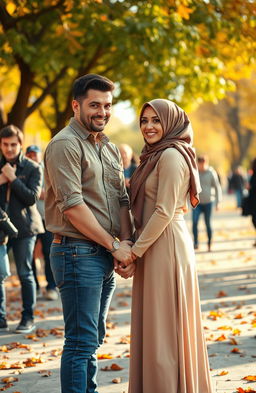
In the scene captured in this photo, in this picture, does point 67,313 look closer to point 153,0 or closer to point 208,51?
point 153,0

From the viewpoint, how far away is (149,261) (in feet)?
14.7

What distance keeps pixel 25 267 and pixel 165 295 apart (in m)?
3.41

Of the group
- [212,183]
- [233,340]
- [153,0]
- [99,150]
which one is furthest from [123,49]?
[99,150]

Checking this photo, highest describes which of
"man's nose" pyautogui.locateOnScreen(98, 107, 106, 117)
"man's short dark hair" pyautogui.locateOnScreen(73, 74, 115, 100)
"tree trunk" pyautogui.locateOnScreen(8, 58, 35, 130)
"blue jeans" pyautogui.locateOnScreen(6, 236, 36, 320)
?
"tree trunk" pyautogui.locateOnScreen(8, 58, 35, 130)

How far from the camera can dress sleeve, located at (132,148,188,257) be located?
435 centimetres

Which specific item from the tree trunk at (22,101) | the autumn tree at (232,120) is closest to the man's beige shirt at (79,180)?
the tree trunk at (22,101)

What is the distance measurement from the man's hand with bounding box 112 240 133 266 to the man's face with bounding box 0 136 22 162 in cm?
317

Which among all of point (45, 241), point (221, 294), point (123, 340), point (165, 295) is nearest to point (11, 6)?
point (45, 241)

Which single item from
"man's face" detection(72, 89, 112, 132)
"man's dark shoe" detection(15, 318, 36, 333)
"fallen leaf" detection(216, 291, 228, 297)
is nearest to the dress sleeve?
"man's face" detection(72, 89, 112, 132)

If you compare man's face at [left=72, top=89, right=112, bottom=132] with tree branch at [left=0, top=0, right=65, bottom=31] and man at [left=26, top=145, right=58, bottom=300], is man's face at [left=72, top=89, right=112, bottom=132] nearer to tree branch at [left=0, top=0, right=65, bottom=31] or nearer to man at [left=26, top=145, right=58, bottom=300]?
man at [left=26, top=145, right=58, bottom=300]

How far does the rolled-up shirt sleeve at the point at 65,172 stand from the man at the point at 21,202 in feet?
9.88

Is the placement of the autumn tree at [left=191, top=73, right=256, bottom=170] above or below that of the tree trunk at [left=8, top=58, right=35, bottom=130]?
above

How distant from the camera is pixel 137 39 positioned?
11.2 m

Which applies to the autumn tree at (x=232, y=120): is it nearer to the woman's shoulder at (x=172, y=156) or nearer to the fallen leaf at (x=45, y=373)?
the fallen leaf at (x=45, y=373)
